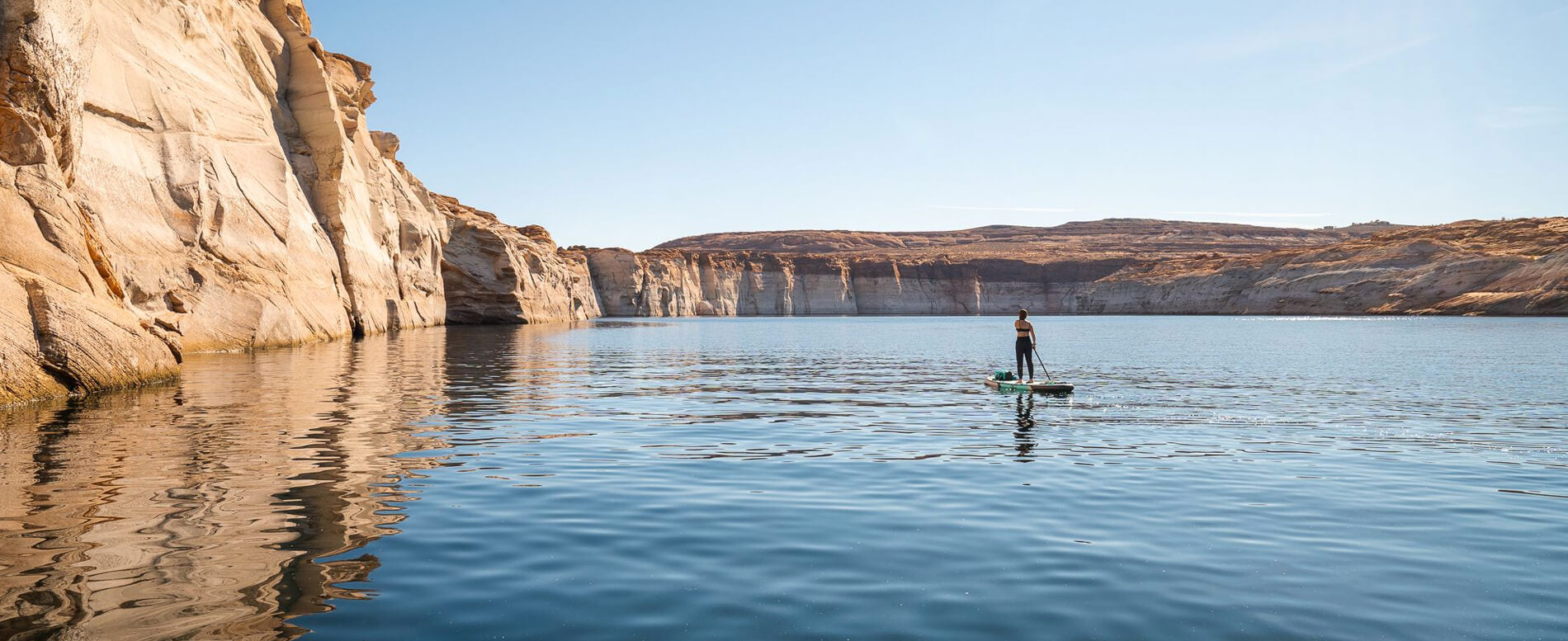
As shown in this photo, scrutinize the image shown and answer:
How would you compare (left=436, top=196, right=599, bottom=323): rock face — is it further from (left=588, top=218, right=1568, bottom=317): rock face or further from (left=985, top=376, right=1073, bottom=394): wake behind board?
(left=985, top=376, right=1073, bottom=394): wake behind board

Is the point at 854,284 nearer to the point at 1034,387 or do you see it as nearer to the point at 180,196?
the point at 180,196

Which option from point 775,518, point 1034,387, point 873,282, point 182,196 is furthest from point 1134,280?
point 775,518

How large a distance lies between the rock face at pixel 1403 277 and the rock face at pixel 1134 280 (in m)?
0.16

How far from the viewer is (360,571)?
6719 millimetres

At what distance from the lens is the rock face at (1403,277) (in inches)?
3578

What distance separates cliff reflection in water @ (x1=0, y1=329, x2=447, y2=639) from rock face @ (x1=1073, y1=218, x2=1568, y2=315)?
98.6m

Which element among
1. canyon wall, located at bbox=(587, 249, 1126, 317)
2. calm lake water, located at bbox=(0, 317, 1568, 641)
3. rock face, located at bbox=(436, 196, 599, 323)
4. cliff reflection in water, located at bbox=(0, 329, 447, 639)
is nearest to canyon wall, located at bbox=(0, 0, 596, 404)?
calm lake water, located at bbox=(0, 317, 1568, 641)

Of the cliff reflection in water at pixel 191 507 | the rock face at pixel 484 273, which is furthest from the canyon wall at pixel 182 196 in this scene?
the rock face at pixel 484 273

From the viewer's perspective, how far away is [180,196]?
97.3ft

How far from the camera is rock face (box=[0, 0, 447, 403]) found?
17.6m

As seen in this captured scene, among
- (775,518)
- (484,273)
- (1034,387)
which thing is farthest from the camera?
(484,273)

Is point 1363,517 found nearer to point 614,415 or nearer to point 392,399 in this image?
point 614,415

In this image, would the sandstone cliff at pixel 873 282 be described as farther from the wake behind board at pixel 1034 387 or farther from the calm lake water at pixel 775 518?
the calm lake water at pixel 775 518

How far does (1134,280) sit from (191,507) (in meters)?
156
